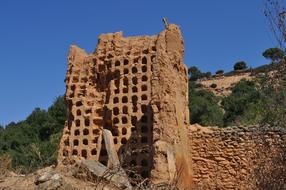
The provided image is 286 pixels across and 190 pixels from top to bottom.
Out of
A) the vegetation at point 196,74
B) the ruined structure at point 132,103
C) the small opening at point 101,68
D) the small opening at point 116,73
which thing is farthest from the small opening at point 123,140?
the vegetation at point 196,74

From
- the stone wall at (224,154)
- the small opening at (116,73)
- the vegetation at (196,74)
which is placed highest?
the vegetation at (196,74)

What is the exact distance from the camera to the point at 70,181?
7.86m

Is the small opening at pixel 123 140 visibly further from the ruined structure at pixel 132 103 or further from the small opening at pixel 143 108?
the small opening at pixel 143 108

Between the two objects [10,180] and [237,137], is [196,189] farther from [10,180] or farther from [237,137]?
[10,180]

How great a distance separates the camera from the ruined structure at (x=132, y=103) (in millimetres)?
9219

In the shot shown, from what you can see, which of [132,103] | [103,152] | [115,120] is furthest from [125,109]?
[103,152]

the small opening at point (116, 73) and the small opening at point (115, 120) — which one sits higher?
the small opening at point (116, 73)

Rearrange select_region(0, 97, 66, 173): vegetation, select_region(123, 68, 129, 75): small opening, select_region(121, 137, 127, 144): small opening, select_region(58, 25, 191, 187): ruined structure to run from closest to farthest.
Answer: select_region(58, 25, 191, 187): ruined structure → select_region(121, 137, 127, 144): small opening → select_region(123, 68, 129, 75): small opening → select_region(0, 97, 66, 173): vegetation

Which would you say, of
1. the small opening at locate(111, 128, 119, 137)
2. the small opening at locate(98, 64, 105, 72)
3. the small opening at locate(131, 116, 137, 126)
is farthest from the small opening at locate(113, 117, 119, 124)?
the small opening at locate(98, 64, 105, 72)

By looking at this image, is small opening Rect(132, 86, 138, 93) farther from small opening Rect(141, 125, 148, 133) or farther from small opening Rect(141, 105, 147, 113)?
small opening Rect(141, 125, 148, 133)

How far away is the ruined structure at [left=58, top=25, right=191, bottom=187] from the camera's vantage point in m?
9.22

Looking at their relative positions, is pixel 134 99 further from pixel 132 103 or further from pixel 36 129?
pixel 36 129

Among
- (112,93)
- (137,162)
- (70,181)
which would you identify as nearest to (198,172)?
(137,162)

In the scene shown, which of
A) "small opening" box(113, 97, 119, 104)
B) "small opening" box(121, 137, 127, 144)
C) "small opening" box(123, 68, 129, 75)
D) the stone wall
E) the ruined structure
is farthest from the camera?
the stone wall
